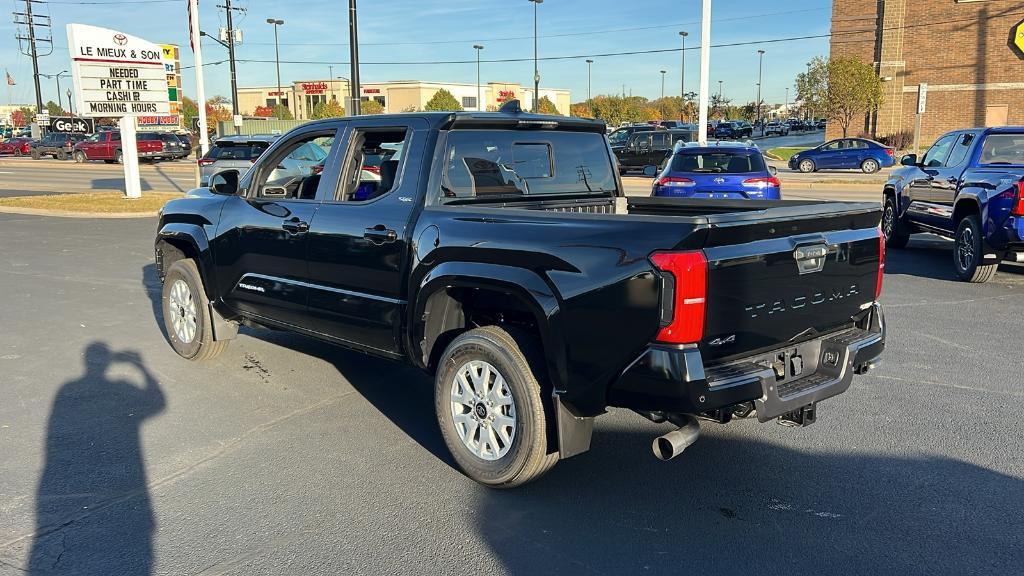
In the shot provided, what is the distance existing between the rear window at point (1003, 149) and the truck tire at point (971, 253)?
1.00m

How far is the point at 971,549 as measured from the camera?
11.6ft

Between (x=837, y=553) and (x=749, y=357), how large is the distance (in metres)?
0.93

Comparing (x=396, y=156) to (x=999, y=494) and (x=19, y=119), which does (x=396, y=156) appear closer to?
(x=999, y=494)

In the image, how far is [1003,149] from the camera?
33.5ft

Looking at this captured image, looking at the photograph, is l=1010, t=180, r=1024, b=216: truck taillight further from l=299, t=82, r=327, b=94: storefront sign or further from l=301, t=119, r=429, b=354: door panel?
l=299, t=82, r=327, b=94: storefront sign

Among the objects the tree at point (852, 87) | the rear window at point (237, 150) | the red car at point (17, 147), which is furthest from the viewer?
the red car at point (17, 147)

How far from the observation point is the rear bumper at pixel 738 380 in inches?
138

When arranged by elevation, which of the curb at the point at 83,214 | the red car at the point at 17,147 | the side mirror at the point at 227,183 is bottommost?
the curb at the point at 83,214

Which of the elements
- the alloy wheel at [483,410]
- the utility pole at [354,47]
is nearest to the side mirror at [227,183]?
the alloy wheel at [483,410]

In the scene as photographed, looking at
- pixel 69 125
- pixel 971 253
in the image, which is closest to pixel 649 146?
pixel 971 253

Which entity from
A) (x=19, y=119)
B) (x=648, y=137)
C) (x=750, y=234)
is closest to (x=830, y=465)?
(x=750, y=234)

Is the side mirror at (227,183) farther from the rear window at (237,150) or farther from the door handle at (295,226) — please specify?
the rear window at (237,150)

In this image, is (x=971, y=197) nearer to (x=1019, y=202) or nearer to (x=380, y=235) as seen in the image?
(x=1019, y=202)

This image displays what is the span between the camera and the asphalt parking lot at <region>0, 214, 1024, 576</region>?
11.7 feet
